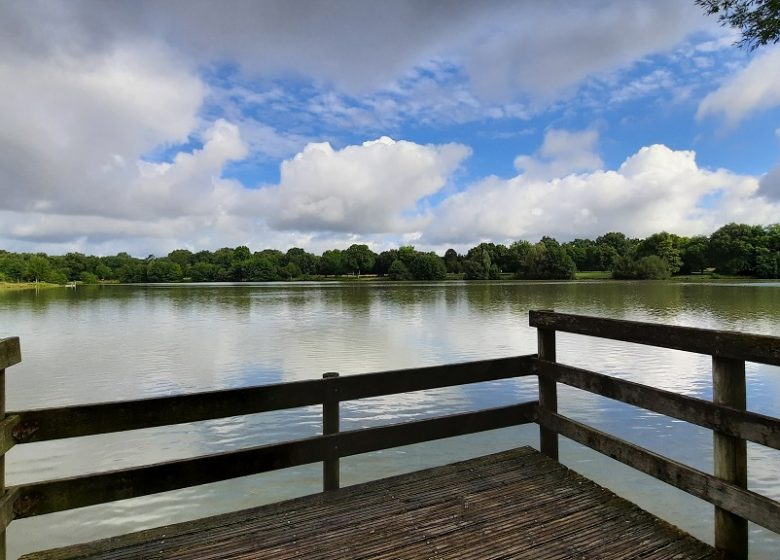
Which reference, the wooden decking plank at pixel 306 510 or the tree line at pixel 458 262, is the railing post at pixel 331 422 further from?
the tree line at pixel 458 262

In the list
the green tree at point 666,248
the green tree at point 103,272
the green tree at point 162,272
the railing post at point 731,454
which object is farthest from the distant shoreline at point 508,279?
the railing post at point 731,454

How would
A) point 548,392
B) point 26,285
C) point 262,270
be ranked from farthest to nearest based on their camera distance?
point 262,270, point 26,285, point 548,392

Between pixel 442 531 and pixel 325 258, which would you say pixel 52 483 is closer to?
pixel 442 531

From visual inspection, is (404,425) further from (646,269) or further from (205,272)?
(205,272)

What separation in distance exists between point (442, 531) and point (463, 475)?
89cm

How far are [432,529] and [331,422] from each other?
1.04m

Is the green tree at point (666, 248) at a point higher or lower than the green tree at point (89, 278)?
higher

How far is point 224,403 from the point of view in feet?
11.2

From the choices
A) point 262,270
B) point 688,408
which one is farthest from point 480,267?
point 688,408

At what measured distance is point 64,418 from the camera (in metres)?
2.99

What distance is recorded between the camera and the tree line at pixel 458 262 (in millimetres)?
99062

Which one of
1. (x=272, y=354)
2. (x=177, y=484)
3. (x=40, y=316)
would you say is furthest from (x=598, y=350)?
(x=40, y=316)

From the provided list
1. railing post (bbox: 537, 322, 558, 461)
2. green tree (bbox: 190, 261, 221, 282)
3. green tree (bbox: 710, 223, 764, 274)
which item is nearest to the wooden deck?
railing post (bbox: 537, 322, 558, 461)

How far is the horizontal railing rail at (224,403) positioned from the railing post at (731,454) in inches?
64.5
